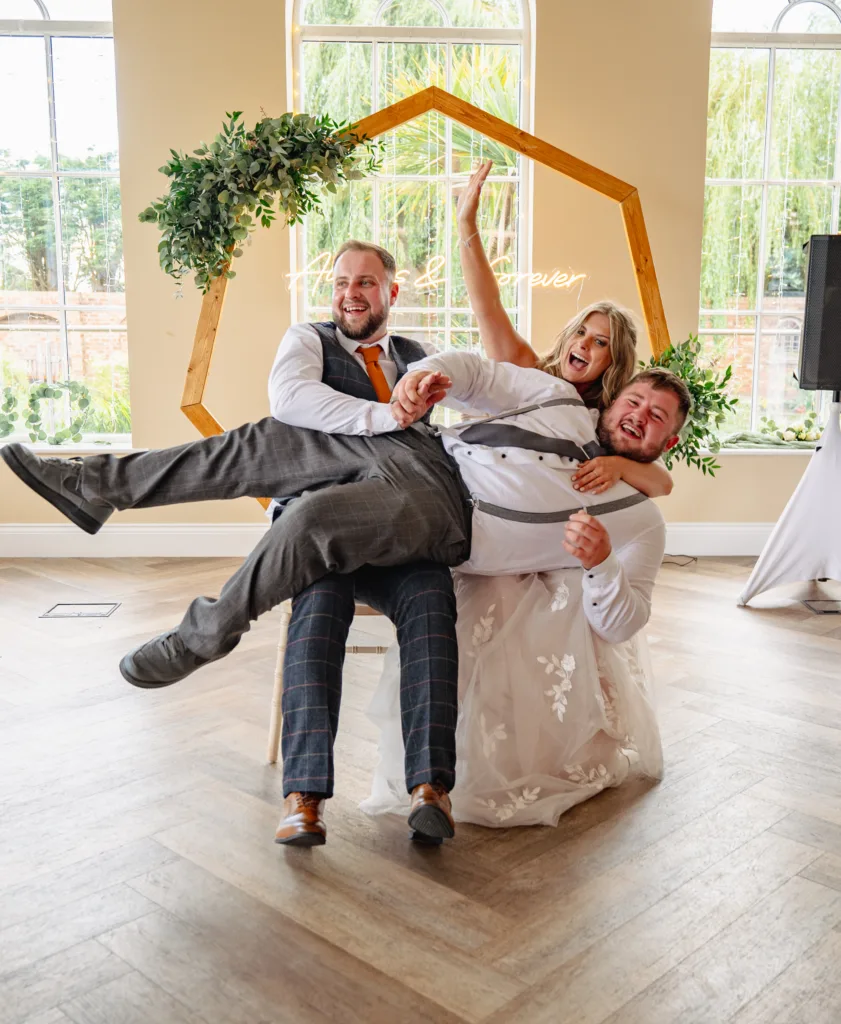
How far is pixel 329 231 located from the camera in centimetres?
509

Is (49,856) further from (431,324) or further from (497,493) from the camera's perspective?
(431,324)

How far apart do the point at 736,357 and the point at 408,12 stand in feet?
8.17

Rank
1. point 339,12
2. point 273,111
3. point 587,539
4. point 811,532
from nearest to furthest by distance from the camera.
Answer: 1. point 587,539
2. point 811,532
3. point 273,111
4. point 339,12

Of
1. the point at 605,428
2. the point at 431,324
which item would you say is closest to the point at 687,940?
the point at 605,428

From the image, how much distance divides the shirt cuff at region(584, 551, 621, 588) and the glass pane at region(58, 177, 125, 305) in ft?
12.7

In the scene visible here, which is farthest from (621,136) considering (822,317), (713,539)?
(713,539)

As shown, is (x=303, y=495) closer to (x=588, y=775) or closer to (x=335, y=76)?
(x=588, y=775)

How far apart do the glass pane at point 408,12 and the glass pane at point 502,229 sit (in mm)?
888

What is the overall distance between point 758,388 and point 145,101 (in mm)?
3510

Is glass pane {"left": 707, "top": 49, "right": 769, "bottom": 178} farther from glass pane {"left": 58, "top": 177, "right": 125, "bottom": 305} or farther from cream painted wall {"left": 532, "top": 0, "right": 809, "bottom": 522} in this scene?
glass pane {"left": 58, "top": 177, "right": 125, "bottom": 305}

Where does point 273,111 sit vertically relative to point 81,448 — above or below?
above

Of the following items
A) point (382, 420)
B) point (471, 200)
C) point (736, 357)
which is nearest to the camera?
point (382, 420)

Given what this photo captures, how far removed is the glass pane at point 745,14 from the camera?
514 centimetres

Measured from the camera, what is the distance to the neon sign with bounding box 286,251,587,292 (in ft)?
16.2
